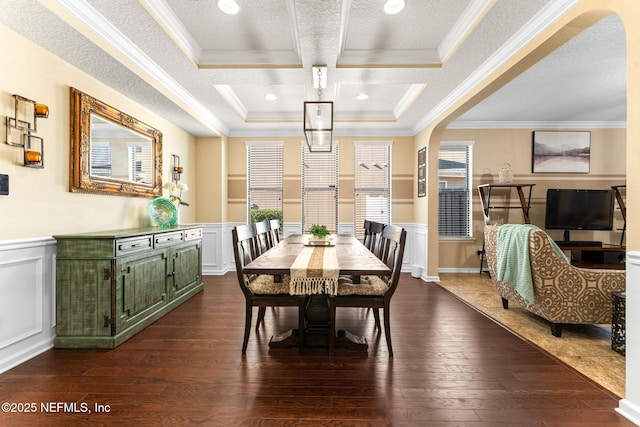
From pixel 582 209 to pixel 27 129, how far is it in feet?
22.9

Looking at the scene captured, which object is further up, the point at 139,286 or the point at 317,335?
the point at 139,286

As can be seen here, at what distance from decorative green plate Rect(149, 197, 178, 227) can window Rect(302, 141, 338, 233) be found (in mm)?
2429

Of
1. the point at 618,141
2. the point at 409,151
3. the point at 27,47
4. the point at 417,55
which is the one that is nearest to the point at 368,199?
the point at 409,151

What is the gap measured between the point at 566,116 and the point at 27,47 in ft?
22.4

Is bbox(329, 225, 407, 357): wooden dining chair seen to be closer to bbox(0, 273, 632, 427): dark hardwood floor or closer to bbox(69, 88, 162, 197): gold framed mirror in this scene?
bbox(0, 273, 632, 427): dark hardwood floor

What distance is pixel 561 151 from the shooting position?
17.6 feet

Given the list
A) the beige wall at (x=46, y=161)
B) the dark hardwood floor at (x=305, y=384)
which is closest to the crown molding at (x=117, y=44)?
the beige wall at (x=46, y=161)

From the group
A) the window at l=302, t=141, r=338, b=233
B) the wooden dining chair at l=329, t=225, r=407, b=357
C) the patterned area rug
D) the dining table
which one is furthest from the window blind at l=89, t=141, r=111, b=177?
the patterned area rug

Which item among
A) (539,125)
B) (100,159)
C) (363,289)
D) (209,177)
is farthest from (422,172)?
(100,159)

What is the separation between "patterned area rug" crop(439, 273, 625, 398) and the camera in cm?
212

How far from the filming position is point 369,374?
2.11 m

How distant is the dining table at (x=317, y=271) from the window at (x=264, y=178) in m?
2.72

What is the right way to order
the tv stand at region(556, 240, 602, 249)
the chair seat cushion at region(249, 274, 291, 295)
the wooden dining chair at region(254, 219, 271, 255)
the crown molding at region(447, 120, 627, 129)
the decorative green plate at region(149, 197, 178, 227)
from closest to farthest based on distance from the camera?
the chair seat cushion at region(249, 274, 291, 295) < the wooden dining chair at region(254, 219, 271, 255) < the decorative green plate at region(149, 197, 178, 227) < the tv stand at region(556, 240, 602, 249) < the crown molding at region(447, 120, 627, 129)

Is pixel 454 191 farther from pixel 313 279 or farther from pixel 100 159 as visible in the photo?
pixel 100 159
